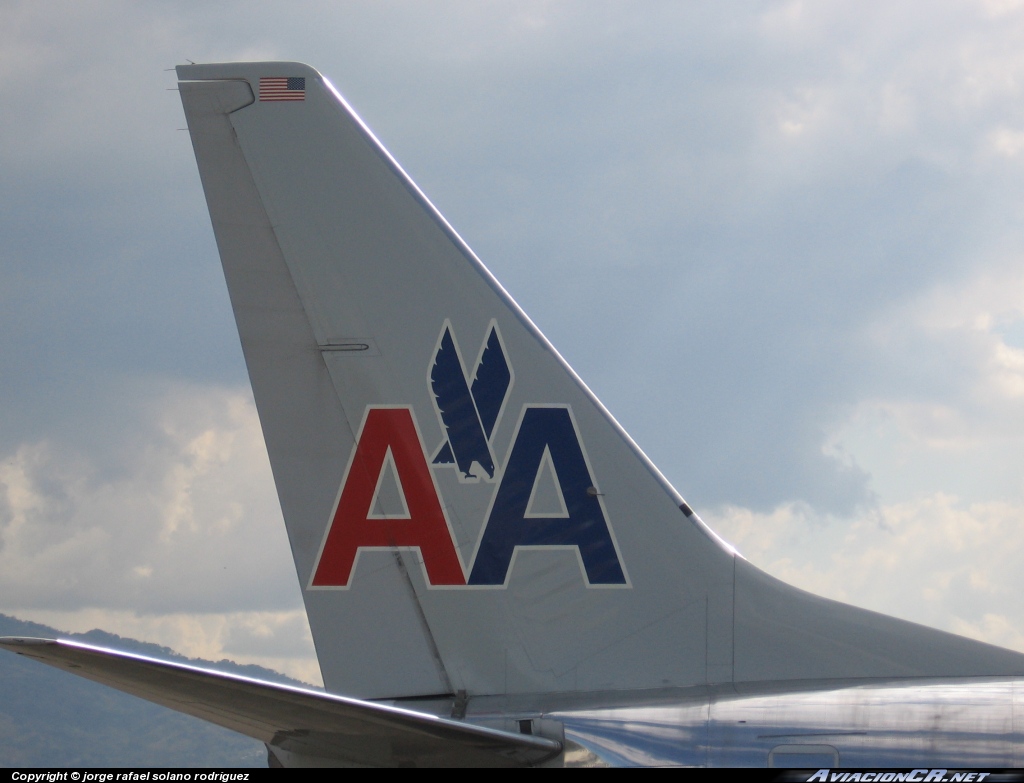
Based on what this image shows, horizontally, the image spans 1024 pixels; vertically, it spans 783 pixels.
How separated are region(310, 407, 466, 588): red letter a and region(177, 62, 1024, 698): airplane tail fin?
2 cm

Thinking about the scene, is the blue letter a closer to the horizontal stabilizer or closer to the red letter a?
the red letter a

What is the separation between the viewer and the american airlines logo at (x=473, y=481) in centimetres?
808

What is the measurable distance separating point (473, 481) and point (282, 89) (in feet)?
11.7

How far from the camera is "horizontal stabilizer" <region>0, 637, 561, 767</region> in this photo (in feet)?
17.5

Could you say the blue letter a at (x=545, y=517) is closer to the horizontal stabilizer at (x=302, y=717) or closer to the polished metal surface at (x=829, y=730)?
the polished metal surface at (x=829, y=730)

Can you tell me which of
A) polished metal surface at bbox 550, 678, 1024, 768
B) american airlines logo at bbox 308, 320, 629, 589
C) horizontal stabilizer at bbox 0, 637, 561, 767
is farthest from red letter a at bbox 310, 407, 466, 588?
horizontal stabilizer at bbox 0, 637, 561, 767

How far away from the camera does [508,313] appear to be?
844 cm

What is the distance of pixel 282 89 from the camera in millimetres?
8688

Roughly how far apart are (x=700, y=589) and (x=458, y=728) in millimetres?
2703

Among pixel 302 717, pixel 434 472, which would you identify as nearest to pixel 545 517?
pixel 434 472

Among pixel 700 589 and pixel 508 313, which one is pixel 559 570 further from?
pixel 508 313

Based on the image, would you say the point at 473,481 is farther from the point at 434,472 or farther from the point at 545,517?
the point at 545,517

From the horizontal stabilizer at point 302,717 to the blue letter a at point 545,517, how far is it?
1719 millimetres
